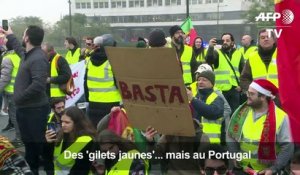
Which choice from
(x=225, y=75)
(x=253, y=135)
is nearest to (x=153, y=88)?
(x=253, y=135)

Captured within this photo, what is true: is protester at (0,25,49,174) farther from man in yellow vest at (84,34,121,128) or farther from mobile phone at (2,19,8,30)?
mobile phone at (2,19,8,30)

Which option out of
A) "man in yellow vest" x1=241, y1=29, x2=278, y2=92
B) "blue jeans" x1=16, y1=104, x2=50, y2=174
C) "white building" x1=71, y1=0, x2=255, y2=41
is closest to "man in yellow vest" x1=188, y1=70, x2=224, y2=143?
"man in yellow vest" x1=241, y1=29, x2=278, y2=92

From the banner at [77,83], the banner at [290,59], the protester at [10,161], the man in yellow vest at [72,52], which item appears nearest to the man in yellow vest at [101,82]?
the banner at [77,83]

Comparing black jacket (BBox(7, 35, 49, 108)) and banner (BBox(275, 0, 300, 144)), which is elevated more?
banner (BBox(275, 0, 300, 144))

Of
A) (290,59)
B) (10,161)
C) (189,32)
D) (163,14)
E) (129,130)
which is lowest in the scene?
(129,130)

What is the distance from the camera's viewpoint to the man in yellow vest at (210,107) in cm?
495

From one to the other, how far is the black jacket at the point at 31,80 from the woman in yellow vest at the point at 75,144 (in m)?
0.68

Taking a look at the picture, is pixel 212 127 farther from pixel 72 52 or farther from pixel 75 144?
pixel 72 52

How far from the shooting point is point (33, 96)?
16.7 feet

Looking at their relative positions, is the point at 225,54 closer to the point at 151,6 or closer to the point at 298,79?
the point at 298,79

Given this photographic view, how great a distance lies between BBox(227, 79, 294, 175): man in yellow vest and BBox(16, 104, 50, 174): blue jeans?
2.03 meters

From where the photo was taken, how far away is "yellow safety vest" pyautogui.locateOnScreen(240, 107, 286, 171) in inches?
152

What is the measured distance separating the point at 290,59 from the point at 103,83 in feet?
10.8

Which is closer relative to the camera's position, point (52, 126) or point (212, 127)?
point (212, 127)
